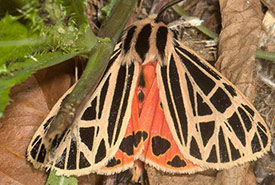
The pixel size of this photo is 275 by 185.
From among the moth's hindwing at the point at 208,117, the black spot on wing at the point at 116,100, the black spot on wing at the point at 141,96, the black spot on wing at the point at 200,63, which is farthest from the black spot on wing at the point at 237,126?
the black spot on wing at the point at 116,100

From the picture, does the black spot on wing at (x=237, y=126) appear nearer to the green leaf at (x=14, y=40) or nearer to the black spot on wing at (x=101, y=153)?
the black spot on wing at (x=101, y=153)

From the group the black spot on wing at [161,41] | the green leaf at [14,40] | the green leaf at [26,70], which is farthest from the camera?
the black spot on wing at [161,41]

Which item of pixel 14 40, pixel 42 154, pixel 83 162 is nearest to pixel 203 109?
pixel 83 162

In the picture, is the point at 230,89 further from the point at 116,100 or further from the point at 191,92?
the point at 116,100

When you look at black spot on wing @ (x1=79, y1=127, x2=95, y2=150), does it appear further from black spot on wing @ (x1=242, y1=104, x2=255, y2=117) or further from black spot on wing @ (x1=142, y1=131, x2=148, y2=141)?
black spot on wing @ (x1=242, y1=104, x2=255, y2=117)

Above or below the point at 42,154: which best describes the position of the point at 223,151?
below

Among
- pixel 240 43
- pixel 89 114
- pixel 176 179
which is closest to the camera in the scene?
pixel 89 114

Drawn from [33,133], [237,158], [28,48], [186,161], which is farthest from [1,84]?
[237,158]
